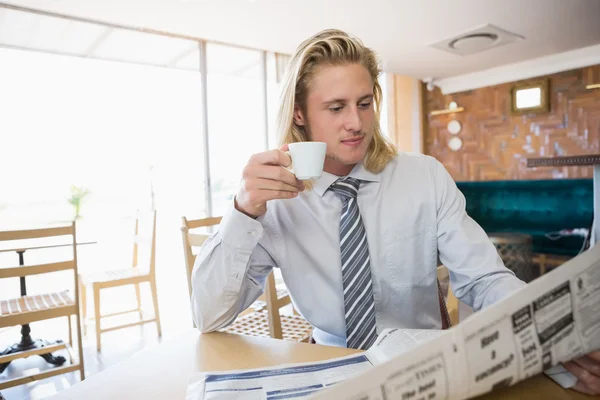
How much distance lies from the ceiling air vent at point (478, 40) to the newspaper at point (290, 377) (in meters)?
4.54

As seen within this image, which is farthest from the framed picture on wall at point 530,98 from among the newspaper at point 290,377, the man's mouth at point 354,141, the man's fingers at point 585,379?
the man's fingers at point 585,379

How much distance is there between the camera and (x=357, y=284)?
1.02 m

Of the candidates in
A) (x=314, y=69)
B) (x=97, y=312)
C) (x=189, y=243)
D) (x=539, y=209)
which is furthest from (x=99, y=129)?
(x=539, y=209)

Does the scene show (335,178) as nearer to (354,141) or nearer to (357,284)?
(354,141)

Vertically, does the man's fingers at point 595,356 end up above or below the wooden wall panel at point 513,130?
below

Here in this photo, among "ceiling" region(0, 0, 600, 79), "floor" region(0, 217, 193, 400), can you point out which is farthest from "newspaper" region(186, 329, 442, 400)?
"ceiling" region(0, 0, 600, 79)

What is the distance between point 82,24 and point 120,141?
4.98ft

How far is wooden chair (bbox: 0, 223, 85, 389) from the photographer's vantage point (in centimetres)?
212

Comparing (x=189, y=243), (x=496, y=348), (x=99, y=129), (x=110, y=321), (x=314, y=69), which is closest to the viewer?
(x=496, y=348)

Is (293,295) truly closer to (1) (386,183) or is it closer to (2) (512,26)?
(1) (386,183)

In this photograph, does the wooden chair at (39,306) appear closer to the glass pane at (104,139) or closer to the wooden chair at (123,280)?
the wooden chair at (123,280)

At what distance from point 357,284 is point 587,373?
0.56 metres

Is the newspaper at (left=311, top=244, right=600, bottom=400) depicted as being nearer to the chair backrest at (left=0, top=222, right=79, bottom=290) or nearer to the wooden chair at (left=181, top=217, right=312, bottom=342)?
the wooden chair at (left=181, top=217, right=312, bottom=342)

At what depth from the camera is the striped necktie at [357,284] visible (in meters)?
1.00
